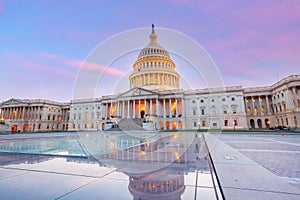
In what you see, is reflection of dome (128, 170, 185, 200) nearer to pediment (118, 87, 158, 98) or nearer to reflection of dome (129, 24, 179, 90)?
pediment (118, 87, 158, 98)

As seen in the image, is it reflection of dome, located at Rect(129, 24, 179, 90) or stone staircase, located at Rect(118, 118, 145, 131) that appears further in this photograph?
reflection of dome, located at Rect(129, 24, 179, 90)

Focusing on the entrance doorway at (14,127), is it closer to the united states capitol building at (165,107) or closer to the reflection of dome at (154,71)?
the united states capitol building at (165,107)

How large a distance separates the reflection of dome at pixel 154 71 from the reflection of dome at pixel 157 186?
61929 millimetres

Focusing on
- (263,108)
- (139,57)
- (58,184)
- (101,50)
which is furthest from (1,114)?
(263,108)

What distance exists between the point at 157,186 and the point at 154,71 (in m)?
67.5

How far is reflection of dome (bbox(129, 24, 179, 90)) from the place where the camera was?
227 ft

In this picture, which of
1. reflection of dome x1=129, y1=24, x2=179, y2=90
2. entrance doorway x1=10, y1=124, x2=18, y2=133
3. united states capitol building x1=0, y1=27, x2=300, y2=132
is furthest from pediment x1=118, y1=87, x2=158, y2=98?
entrance doorway x1=10, y1=124, x2=18, y2=133

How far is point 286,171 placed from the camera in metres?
4.65

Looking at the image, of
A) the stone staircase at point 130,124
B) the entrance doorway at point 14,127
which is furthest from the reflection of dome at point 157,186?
the entrance doorway at point 14,127

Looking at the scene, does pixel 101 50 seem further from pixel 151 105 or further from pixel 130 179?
pixel 151 105

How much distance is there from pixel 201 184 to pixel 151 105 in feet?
175

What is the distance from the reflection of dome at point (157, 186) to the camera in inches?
111

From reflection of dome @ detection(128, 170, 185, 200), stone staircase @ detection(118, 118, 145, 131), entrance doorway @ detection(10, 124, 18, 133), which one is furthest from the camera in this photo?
entrance doorway @ detection(10, 124, 18, 133)

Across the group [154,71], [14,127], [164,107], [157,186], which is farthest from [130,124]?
[14,127]
